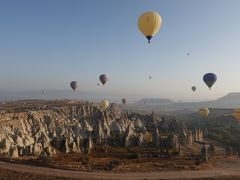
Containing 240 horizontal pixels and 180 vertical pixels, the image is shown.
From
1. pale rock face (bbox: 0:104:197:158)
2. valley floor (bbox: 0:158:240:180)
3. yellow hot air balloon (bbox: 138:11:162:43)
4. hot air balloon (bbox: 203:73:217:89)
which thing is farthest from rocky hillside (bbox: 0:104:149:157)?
yellow hot air balloon (bbox: 138:11:162:43)

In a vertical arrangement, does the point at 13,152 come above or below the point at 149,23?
below

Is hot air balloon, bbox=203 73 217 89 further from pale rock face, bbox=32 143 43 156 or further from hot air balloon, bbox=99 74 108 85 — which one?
pale rock face, bbox=32 143 43 156

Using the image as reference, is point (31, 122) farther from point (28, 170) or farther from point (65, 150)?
point (28, 170)

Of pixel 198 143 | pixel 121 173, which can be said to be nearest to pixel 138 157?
pixel 121 173

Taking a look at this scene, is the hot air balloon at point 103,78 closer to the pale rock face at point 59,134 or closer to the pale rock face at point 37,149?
the pale rock face at point 59,134

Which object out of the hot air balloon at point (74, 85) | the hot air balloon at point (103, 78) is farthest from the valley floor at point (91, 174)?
the hot air balloon at point (74, 85)

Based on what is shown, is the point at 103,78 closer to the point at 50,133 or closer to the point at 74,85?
the point at 74,85

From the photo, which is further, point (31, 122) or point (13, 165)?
point (31, 122)

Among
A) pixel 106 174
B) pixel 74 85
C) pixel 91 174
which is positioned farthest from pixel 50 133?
pixel 106 174
